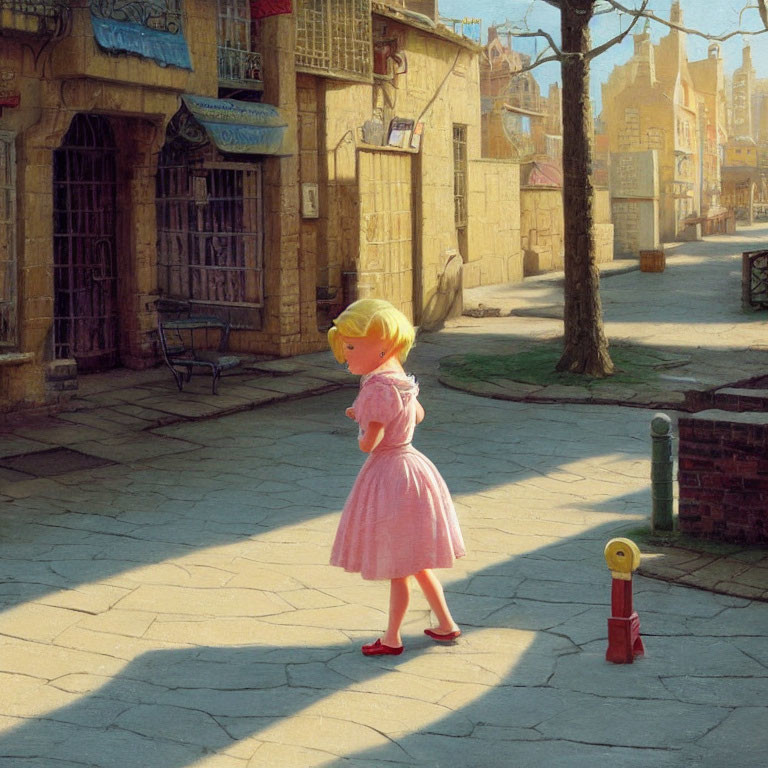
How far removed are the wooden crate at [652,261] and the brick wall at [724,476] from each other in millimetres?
20692

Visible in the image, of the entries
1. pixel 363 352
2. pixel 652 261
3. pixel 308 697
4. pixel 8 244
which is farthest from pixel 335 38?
pixel 652 261

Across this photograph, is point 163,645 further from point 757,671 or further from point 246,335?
point 246,335

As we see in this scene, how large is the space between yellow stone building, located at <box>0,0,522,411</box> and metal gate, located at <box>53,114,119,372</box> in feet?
0.06

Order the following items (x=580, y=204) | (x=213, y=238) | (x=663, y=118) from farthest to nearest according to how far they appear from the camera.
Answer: (x=663, y=118), (x=213, y=238), (x=580, y=204)

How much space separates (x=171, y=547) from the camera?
7.29 m

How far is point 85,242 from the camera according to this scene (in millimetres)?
13914

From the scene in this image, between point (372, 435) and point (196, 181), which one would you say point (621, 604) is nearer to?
point (372, 435)

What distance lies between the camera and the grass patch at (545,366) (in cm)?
1282

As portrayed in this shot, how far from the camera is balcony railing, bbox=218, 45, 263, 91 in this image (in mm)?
14203

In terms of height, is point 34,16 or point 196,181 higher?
point 34,16

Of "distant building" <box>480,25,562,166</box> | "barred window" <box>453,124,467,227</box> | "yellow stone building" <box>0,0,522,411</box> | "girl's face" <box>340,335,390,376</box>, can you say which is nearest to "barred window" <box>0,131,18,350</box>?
"yellow stone building" <box>0,0,522,411</box>

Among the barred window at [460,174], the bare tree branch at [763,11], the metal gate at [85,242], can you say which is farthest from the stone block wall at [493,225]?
the bare tree branch at [763,11]

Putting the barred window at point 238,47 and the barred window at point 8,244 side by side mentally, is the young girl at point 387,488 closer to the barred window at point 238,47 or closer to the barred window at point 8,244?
the barred window at point 8,244

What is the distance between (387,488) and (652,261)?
903 inches
